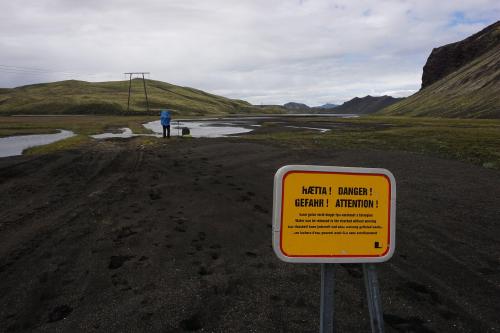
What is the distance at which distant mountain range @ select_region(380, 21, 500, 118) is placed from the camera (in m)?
103

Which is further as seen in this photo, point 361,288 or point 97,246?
point 97,246

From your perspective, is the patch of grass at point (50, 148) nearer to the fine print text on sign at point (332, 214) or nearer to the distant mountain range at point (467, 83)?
the fine print text on sign at point (332, 214)

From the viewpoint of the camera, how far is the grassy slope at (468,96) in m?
99.6

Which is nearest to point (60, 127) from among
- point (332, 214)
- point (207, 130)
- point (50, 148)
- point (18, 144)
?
point (207, 130)

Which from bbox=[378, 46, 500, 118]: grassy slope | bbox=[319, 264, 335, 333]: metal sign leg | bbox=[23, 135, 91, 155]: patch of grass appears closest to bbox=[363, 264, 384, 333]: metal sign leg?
bbox=[319, 264, 335, 333]: metal sign leg

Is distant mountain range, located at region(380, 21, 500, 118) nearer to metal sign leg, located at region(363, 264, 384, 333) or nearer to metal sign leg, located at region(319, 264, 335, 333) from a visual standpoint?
metal sign leg, located at region(363, 264, 384, 333)

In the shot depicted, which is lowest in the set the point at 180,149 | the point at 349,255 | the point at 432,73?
the point at 180,149

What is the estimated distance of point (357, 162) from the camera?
69.7ft

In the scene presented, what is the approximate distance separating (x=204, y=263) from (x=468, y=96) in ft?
429

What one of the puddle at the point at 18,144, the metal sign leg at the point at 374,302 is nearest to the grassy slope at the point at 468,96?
the puddle at the point at 18,144

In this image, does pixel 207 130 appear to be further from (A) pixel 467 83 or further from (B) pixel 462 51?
(B) pixel 462 51

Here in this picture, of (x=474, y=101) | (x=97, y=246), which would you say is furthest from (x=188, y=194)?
(x=474, y=101)

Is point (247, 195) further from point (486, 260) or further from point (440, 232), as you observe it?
point (486, 260)

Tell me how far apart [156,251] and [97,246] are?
1.39 metres
